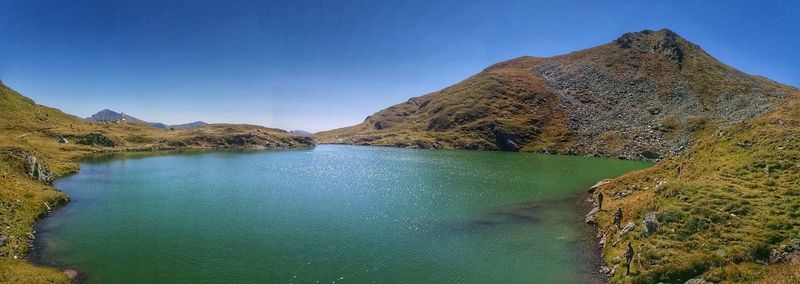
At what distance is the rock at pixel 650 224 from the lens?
114 ft

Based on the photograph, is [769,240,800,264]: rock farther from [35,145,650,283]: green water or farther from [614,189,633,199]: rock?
[614,189,633,199]: rock

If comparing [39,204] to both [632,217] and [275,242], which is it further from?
[632,217]

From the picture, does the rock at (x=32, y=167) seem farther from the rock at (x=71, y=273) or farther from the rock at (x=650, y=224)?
the rock at (x=650, y=224)

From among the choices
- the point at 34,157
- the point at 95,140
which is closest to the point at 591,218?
the point at 34,157

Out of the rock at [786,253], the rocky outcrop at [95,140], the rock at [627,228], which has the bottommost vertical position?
the rock at [627,228]

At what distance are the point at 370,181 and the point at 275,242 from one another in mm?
45892

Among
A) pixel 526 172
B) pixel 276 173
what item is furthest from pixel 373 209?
pixel 526 172

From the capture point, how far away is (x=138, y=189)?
71000mm

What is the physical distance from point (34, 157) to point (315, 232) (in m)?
61.7

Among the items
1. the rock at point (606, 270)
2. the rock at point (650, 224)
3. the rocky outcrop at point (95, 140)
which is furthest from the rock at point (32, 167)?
the rocky outcrop at point (95, 140)

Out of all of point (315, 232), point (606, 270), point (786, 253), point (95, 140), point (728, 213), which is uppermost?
point (95, 140)

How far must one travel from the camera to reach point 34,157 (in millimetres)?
68875

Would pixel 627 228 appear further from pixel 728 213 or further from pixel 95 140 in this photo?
pixel 95 140

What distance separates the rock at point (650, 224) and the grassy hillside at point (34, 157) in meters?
49.2
